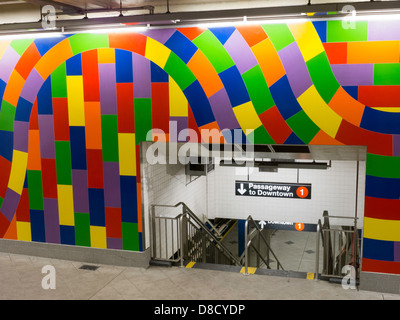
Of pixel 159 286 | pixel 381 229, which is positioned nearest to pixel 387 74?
pixel 381 229

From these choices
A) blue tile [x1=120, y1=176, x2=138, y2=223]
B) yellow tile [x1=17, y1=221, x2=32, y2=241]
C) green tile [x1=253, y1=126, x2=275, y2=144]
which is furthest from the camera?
yellow tile [x1=17, y1=221, x2=32, y2=241]

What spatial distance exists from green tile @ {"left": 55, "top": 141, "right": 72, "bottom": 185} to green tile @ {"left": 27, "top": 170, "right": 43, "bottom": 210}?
1.25ft

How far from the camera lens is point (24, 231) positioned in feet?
24.0

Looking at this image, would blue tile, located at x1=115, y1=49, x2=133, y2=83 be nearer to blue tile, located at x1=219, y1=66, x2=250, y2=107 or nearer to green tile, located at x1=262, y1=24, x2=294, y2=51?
blue tile, located at x1=219, y1=66, x2=250, y2=107

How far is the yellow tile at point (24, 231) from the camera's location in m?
7.27

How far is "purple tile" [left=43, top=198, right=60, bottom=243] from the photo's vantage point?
7.07m

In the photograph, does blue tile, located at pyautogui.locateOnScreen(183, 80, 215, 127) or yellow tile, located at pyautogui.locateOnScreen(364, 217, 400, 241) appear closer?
yellow tile, located at pyautogui.locateOnScreen(364, 217, 400, 241)

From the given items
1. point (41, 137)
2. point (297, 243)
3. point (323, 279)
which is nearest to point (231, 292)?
point (323, 279)

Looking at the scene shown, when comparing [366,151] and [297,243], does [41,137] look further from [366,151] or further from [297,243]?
[297,243]

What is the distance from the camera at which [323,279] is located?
20.4ft

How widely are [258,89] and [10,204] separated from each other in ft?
14.9

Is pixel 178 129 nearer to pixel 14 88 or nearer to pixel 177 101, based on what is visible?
pixel 177 101

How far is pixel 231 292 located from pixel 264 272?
0.79 m

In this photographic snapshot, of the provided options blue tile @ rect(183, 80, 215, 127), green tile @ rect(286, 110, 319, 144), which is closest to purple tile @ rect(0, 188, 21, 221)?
blue tile @ rect(183, 80, 215, 127)
